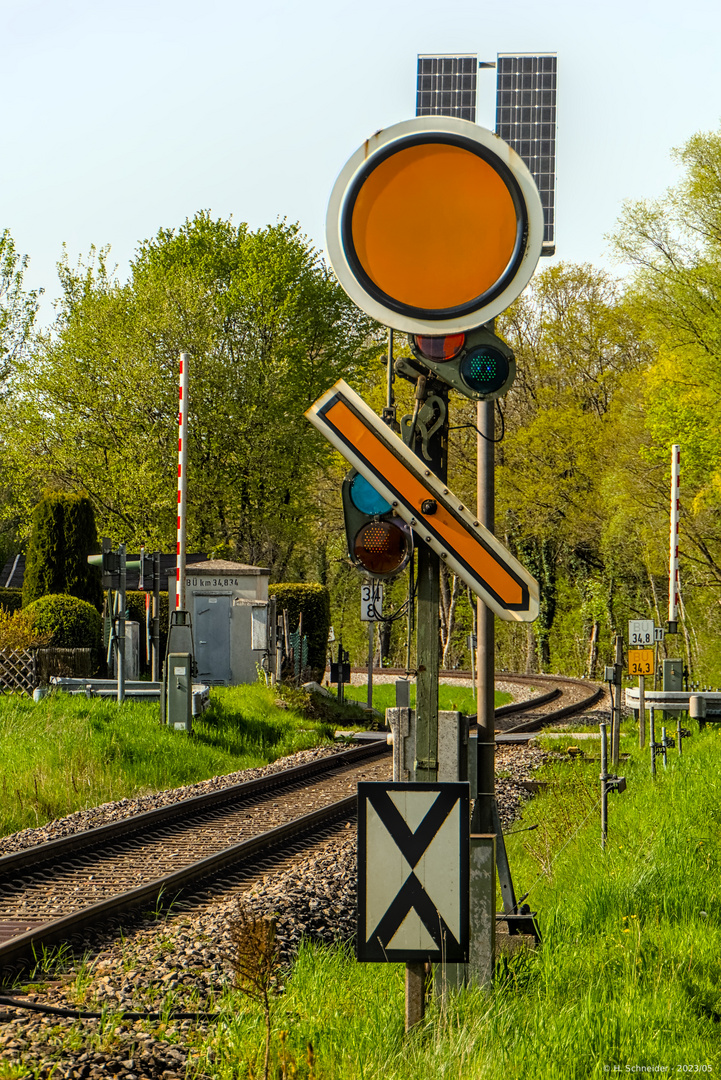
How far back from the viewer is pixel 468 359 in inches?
151

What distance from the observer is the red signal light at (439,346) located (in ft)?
12.6

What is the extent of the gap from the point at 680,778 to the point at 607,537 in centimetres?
3012

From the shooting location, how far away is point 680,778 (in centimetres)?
1141

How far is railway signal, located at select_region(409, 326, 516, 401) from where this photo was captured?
383 cm

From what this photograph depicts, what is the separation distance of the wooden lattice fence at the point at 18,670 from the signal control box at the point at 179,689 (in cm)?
453

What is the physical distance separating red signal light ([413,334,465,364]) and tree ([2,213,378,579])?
32441 mm

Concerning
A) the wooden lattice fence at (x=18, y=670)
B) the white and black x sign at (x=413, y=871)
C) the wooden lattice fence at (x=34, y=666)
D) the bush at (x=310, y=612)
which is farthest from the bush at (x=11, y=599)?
the white and black x sign at (x=413, y=871)

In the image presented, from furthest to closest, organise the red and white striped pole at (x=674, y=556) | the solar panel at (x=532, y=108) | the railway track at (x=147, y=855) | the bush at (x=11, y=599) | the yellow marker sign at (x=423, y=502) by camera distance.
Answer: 1. the bush at (x=11, y=599)
2. the red and white striped pole at (x=674, y=556)
3. the solar panel at (x=532, y=108)
4. the railway track at (x=147, y=855)
5. the yellow marker sign at (x=423, y=502)

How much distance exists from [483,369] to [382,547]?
691mm

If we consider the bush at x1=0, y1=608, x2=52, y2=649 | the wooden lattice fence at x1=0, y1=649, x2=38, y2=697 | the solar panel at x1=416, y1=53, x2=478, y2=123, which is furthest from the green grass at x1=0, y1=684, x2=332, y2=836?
the solar panel at x1=416, y1=53, x2=478, y2=123

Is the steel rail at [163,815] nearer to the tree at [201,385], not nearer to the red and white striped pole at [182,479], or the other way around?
the red and white striped pole at [182,479]

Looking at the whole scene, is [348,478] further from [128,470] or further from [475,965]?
[128,470]

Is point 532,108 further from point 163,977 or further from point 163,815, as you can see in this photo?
point 163,977

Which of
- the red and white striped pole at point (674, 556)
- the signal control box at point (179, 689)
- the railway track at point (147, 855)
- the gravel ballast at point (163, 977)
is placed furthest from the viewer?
the red and white striped pole at point (674, 556)
